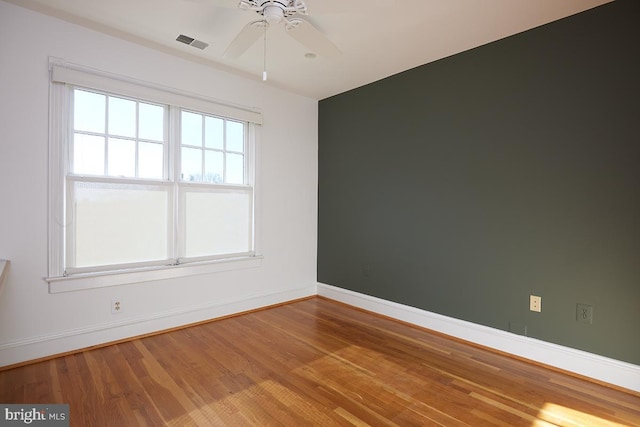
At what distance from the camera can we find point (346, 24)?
2.60 metres

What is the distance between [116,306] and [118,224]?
2.39 feet

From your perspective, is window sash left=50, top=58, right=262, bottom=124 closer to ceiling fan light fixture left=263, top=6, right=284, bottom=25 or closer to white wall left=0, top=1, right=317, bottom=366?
white wall left=0, top=1, right=317, bottom=366

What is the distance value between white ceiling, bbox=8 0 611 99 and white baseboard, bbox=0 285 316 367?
2524 mm

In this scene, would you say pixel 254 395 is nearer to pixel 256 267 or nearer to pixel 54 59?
pixel 256 267

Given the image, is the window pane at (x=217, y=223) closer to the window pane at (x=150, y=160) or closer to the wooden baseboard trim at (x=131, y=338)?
the window pane at (x=150, y=160)

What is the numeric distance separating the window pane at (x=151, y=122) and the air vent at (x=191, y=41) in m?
0.67

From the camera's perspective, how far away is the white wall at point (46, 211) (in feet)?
8.04

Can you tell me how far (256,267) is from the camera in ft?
12.9

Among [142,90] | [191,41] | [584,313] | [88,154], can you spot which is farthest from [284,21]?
[584,313]

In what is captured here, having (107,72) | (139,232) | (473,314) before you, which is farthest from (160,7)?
(473,314)

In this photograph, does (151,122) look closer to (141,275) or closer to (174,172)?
(174,172)

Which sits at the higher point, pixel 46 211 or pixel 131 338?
pixel 46 211

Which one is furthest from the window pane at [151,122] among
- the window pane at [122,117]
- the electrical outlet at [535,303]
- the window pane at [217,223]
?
the electrical outlet at [535,303]

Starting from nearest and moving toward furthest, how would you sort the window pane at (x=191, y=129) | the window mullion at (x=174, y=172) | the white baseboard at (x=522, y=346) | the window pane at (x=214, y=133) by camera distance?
the white baseboard at (x=522, y=346) < the window mullion at (x=174, y=172) < the window pane at (x=191, y=129) < the window pane at (x=214, y=133)
